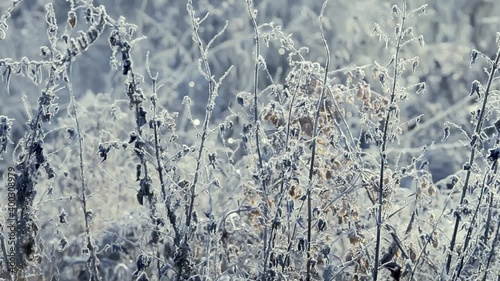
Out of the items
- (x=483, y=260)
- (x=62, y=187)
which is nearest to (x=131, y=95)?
(x=483, y=260)

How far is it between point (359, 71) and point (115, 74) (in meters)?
8.27

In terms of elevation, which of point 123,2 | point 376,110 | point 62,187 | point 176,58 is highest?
point 123,2

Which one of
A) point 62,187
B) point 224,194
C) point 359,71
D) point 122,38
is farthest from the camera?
point 62,187

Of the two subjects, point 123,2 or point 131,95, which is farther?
point 123,2

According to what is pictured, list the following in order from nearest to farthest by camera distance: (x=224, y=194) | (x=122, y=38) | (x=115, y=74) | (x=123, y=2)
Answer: (x=122, y=38), (x=224, y=194), (x=115, y=74), (x=123, y=2)

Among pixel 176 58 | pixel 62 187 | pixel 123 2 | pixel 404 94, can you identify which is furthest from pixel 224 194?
pixel 123 2

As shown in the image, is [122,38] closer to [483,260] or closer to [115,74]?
[483,260]

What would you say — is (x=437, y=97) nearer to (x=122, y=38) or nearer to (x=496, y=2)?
(x=496, y=2)

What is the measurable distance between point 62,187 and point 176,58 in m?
6.81

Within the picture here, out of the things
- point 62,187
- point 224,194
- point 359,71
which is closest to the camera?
point 359,71

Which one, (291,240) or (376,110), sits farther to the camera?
(376,110)

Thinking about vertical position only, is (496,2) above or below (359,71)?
above

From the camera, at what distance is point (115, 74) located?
11906mm

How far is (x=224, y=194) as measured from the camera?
18.7 ft
